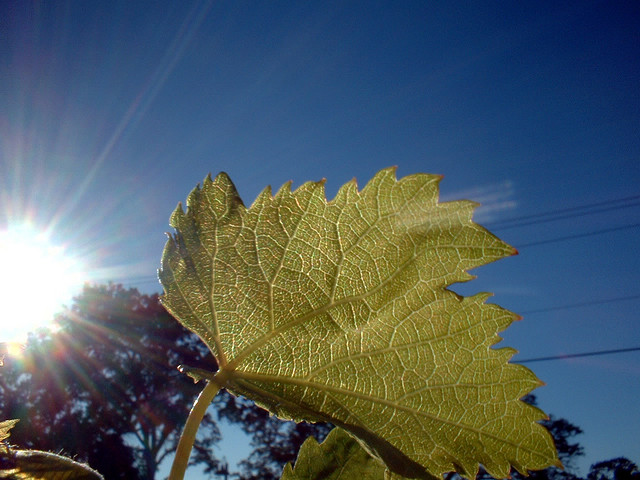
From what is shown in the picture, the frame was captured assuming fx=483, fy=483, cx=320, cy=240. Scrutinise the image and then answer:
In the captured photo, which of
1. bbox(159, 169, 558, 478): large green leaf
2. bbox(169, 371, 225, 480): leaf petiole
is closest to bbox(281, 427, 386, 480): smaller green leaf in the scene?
bbox(159, 169, 558, 478): large green leaf

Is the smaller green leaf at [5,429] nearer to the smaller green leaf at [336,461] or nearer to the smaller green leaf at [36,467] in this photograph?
the smaller green leaf at [36,467]

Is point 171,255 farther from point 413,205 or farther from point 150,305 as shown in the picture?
point 150,305

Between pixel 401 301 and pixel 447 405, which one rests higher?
pixel 401 301

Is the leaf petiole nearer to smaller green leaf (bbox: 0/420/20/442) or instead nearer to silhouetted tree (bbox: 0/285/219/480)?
smaller green leaf (bbox: 0/420/20/442)

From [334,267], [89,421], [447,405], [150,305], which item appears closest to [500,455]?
[447,405]

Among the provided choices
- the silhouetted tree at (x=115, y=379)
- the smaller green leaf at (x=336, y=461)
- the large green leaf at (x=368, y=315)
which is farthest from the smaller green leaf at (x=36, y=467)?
the silhouetted tree at (x=115, y=379)

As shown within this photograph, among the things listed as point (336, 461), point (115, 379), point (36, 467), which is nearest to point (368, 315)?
point (336, 461)

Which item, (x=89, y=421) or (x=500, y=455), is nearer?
(x=500, y=455)
